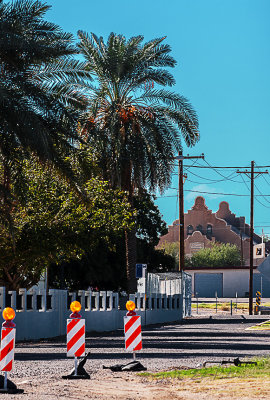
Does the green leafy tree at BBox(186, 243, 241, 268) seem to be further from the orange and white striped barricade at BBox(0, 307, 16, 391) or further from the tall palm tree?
the orange and white striped barricade at BBox(0, 307, 16, 391)

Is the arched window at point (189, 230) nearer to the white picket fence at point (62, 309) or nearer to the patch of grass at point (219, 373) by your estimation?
the white picket fence at point (62, 309)

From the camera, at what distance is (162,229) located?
54781 millimetres

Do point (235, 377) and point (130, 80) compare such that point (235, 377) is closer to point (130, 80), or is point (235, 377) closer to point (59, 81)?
point (59, 81)

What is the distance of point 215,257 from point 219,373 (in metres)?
92.1

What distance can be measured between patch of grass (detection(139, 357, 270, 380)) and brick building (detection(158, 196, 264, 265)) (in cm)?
9553

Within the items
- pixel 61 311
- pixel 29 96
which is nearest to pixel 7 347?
pixel 29 96

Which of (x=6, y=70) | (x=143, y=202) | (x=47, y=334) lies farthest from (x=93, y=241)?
(x=143, y=202)

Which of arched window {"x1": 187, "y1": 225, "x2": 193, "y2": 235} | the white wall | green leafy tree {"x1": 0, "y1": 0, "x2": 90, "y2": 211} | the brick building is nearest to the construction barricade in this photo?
green leafy tree {"x1": 0, "y1": 0, "x2": 90, "y2": 211}

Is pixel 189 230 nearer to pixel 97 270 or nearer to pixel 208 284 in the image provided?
pixel 208 284

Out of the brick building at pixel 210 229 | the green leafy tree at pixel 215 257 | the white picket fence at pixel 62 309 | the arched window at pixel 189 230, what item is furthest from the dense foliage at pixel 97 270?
the arched window at pixel 189 230

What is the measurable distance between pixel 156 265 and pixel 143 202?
5789 mm

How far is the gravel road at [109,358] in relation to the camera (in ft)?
36.4

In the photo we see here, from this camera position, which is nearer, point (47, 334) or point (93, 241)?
point (47, 334)

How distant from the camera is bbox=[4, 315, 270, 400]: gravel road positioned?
11086 millimetres
